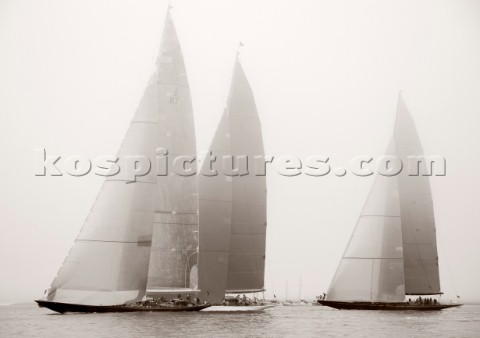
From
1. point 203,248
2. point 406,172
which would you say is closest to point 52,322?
point 203,248

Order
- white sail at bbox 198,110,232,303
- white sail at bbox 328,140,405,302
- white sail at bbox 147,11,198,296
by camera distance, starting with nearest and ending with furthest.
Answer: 1. white sail at bbox 147,11,198,296
2. white sail at bbox 198,110,232,303
3. white sail at bbox 328,140,405,302

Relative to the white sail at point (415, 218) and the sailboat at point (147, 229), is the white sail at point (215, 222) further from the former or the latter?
the white sail at point (415, 218)

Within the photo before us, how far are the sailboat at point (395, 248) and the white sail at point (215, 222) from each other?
35.8 feet

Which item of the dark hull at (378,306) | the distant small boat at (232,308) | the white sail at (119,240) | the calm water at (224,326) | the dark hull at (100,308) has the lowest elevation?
the calm water at (224,326)

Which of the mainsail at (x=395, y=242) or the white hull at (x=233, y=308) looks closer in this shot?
the white hull at (x=233, y=308)

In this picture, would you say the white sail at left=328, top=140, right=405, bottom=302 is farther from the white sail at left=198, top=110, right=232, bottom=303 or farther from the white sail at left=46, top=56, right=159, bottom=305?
the white sail at left=46, top=56, right=159, bottom=305

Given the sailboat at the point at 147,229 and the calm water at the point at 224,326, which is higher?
the sailboat at the point at 147,229

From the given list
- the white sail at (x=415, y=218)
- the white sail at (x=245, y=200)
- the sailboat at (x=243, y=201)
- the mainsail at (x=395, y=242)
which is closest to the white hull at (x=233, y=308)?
the sailboat at (x=243, y=201)

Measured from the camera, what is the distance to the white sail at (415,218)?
7319cm

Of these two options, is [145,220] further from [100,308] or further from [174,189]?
[100,308]

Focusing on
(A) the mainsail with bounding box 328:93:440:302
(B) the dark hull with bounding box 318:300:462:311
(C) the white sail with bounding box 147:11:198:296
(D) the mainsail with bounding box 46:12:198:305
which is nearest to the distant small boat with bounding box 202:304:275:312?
(C) the white sail with bounding box 147:11:198:296

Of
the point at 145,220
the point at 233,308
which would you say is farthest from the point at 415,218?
the point at 145,220

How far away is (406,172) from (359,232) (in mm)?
6610

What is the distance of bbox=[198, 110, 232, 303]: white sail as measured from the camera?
6619 cm
